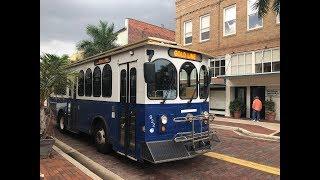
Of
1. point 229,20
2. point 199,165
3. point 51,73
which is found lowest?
point 199,165

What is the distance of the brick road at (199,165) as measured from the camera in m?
7.39

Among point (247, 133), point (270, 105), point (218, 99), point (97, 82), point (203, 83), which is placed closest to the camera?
point (203, 83)

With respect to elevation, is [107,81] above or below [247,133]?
above

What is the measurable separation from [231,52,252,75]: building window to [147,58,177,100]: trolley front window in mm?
14347

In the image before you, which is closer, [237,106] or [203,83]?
[203,83]

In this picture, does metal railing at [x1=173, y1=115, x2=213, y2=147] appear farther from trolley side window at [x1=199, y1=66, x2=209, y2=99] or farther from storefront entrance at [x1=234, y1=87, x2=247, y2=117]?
storefront entrance at [x1=234, y1=87, x2=247, y2=117]

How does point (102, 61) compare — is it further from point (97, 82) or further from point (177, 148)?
point (177, 148)

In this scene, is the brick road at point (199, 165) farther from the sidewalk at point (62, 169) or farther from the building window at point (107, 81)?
the building window at point (107, 81)

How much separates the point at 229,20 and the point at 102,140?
16.5 meters

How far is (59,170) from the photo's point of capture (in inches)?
285

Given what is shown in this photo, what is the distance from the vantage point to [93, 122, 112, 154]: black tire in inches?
363

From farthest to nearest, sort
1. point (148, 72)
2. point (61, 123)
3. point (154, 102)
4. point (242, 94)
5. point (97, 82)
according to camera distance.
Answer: point (242, 94)
point (61, 123)
point (97, 82)
point (154, 102)
point (148, 72)

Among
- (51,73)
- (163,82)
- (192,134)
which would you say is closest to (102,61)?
(51,73)
